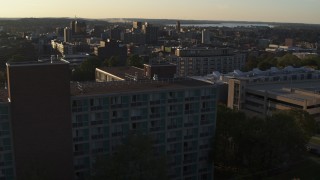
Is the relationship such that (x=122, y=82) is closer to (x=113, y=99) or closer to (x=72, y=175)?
(x=113, y=99)

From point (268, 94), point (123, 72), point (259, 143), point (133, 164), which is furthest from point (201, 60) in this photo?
point (133, 164)

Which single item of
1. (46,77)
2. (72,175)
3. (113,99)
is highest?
(46,77)

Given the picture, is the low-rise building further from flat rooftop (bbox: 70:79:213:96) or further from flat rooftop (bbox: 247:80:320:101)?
flat rooftop (bbox: 70:79:213:96)

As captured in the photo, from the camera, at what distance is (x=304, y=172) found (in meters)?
46.4

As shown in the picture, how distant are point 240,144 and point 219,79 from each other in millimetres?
45299

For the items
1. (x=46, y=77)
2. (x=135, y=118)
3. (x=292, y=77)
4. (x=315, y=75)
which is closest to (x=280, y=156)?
(x=135, y=118)

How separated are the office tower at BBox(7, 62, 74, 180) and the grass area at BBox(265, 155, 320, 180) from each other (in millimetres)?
23408

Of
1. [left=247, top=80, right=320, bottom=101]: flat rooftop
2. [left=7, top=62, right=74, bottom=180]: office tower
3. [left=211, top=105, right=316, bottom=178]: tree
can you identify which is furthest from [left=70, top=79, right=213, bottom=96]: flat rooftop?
[left=247, top=80, right=320, bottom=101]: flat rooftop

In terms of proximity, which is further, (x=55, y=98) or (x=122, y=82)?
(x=122, y=82)

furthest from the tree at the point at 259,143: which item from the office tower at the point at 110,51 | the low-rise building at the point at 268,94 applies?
the office tower at the point at 110,51

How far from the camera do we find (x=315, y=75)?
95.6 meters

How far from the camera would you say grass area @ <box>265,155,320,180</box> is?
45000 mm

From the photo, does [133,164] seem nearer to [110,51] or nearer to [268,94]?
[268,94]

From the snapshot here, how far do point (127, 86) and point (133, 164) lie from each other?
32.4 ft
